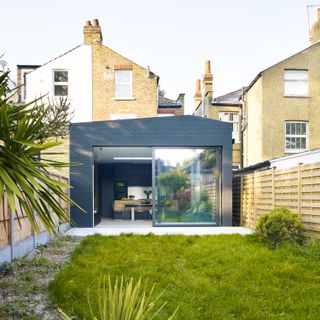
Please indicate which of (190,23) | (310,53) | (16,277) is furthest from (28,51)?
(16,277)

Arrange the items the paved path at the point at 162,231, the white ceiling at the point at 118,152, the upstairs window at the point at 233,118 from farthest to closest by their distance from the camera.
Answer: the upstairs window at the point at 233,118, the white ceiling at the point at 118,152, the paved path at the point at 162,231

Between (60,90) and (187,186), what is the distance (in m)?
9.20

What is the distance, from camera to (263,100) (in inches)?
691

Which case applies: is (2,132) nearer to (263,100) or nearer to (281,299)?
(281,299)

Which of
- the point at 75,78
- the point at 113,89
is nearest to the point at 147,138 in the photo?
the point at 113,89

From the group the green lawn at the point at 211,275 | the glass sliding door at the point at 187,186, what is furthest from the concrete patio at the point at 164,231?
the green lawn at the point at 211,275

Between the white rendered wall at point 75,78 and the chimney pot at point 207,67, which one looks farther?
the chimney pot at point 207,67

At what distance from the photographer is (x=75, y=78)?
58.2 feet

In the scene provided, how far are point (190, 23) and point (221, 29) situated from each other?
4.67 ft

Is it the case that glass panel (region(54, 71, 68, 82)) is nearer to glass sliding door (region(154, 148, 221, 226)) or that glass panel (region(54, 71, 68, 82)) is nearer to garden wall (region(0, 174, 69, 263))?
glass sliding door (region(154, 148, 221, 226))

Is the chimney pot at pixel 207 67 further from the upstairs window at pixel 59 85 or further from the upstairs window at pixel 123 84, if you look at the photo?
the upstairs window at pixel 59 85

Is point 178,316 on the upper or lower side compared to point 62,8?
lower

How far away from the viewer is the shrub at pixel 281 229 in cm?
736

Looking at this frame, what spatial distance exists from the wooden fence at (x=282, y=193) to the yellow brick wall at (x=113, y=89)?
6.64m
